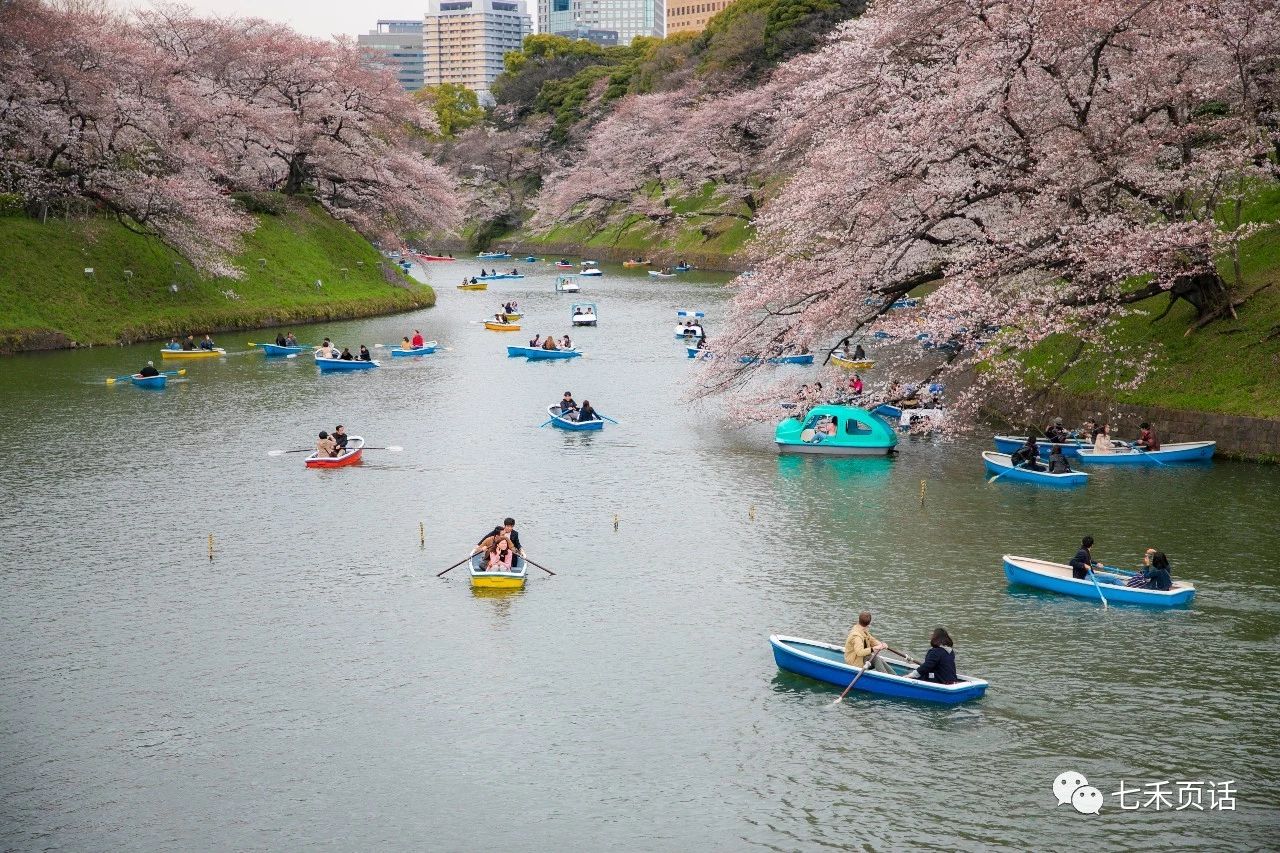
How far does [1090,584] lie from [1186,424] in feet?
45.6

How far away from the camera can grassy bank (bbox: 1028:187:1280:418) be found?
36.8 m

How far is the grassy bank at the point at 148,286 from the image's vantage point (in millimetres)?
61375

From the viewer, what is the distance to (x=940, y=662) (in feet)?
69.1

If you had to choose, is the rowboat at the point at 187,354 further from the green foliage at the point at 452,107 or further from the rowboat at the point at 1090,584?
the green foliage at the point at 452,107

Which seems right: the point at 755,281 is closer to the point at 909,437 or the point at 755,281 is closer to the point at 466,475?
the point at 909,437

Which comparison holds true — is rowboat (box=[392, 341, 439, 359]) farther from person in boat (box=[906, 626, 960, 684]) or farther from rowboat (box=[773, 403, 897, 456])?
person in boat (box=[906, 626, 960, 684])

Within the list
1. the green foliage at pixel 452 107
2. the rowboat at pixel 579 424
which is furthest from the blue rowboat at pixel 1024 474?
the green foliage at pixel 452 107

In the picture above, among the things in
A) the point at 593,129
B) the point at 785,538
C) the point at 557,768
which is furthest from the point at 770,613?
the point at 593,129

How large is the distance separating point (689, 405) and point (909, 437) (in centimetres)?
888

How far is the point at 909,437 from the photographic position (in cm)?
4350

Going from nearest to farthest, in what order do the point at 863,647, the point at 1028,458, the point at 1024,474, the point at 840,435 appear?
the point at 863,647, the point at 1024,474, the point at 1028,458, the point at 840,435

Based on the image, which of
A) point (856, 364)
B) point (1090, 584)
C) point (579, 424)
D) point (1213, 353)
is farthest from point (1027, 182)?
point (856, 364)

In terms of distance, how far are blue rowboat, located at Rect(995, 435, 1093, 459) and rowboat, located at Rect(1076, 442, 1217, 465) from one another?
2.61ft

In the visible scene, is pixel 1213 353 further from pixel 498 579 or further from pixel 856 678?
pixel 498 579
